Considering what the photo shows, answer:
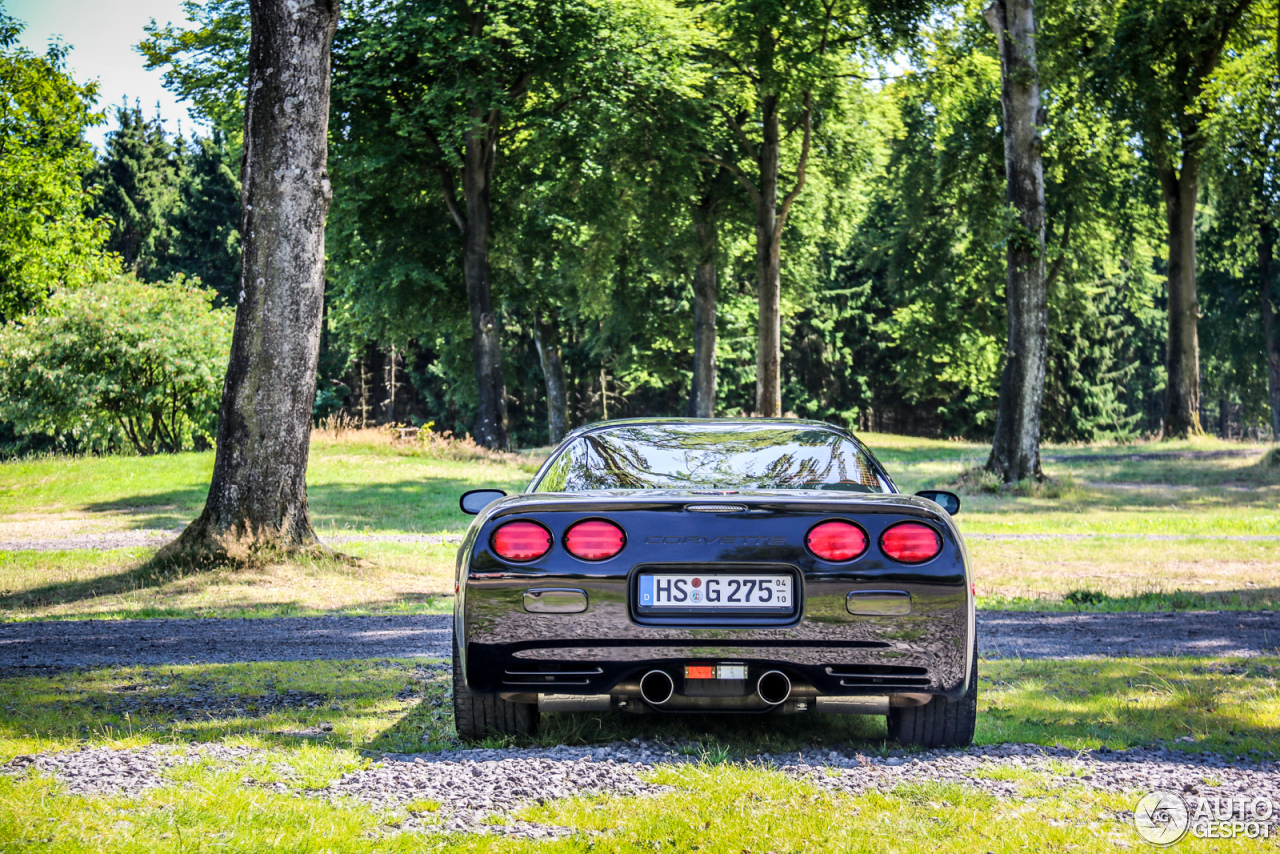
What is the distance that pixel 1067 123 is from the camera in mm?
29625

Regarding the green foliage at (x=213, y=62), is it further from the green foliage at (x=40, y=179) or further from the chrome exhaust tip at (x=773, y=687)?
the chrome exhaust tip at (x=773, y=687)

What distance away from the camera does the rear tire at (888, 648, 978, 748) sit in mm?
4199

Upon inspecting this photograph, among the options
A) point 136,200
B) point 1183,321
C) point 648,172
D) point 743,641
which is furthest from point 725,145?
point 136,200

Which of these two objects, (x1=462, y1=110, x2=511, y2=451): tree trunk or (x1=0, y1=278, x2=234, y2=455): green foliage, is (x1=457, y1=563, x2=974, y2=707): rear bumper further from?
(x1=0, y1=278, x2=234, y2=455): green foliage

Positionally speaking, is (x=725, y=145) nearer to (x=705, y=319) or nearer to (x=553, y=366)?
(x=705, y=319)

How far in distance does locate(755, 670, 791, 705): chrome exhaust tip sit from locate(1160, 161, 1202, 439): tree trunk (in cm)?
2842

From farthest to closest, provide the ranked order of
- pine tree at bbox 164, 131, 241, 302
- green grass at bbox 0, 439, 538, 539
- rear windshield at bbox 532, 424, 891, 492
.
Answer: pine tree at bbox 164, 131, 241, 302 → green grass at bbox 0, 439, 538, 539 → rear windshield at bbox 532, 424, 891, 492

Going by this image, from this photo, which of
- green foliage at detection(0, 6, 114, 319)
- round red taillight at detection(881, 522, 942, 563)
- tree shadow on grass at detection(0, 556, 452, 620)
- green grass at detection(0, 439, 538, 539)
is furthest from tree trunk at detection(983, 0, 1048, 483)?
green foliage at detection(0, 6, 114, 319)

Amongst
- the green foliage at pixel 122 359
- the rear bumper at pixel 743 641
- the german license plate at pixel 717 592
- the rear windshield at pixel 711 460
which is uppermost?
the green foliage at pixel 122 359

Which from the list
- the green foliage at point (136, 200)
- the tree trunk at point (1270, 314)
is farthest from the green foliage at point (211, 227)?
the tree trunk at point (1270, 314)

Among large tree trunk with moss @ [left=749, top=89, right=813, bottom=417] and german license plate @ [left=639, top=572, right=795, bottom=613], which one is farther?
→ large tree trunk with moss @ [left=749, top=89, right=813, bottom=417]

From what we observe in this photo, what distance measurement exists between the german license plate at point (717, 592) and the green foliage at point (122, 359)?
93.9 ft

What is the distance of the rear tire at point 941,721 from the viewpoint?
4.20 metres

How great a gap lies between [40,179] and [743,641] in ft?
125
